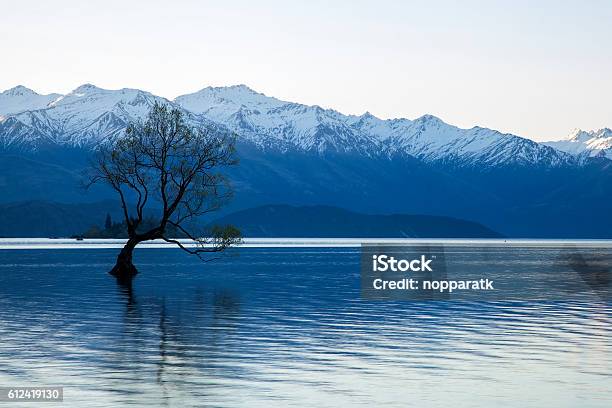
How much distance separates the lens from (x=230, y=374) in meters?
33.2

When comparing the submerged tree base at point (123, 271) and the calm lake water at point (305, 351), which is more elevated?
the submerged tree base at point (123, 271)

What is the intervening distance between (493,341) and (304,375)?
13.0 m

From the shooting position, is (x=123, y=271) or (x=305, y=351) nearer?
(x=305, y=351)

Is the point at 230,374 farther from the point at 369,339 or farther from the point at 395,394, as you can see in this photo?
the point at 369,339

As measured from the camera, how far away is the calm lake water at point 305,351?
29.7 metres

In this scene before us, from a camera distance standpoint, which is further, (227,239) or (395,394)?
(227,239)

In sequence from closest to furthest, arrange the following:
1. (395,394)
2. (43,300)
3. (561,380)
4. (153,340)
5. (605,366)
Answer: (395,394)
(561,380)
(605,366)
(153,340)
(43,300)

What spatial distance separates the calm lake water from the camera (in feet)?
97.4

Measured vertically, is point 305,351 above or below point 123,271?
below

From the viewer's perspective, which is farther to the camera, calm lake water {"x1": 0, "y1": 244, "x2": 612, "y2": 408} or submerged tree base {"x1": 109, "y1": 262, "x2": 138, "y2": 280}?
submerged tree base {"x1": 109, "y1": 262, "x2": 138, "y2": 280}

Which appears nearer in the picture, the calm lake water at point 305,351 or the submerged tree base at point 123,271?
the calm lake water at point 305,351

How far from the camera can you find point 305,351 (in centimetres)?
3950

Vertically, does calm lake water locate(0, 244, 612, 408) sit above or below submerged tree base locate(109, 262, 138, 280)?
below

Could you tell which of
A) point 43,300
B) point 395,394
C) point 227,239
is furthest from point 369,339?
point 227,239
